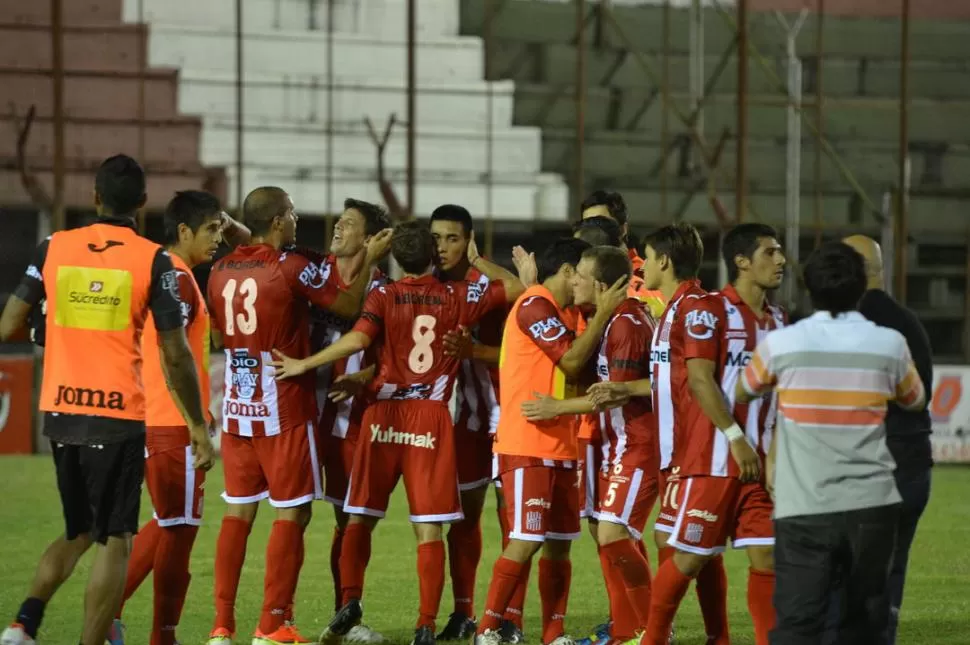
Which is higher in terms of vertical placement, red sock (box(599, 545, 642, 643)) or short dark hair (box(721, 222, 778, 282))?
short dark hair (box(721, 222, 778, 282))

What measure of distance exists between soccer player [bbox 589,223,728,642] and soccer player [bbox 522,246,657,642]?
95mm

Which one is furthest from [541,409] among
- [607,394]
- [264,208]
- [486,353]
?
[264,208]

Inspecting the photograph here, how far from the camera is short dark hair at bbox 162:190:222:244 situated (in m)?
7.43

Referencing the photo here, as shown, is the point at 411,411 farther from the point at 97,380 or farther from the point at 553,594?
the point at 97,380

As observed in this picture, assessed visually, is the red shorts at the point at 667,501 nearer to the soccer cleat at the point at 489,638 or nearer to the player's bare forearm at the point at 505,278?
the soccer cleat at the point at 489,638

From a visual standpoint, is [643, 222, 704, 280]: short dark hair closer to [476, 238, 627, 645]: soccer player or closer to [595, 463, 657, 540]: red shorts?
[476, 238, 627, 645]: soccer player

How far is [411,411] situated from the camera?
749 centimetres

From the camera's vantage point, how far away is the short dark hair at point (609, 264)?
710 centimetres

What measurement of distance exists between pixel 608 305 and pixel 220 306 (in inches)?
73.1

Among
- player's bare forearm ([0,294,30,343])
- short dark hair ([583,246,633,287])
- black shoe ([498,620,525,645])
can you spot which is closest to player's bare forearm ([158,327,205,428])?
player's bare forearm ([0,294,30,343])

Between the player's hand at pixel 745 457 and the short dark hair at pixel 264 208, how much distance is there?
2.48m

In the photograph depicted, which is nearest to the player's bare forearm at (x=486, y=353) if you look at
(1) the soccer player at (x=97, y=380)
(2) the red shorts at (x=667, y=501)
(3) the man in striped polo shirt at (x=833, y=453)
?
(2) the red shorts at (x=667, y=501)

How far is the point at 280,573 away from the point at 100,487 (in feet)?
4.06

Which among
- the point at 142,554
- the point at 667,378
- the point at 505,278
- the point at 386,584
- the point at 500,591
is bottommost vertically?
the point at 386,584
